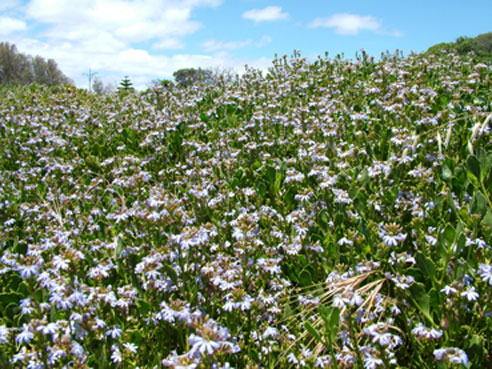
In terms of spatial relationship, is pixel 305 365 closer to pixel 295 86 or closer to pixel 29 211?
pixel 29 211

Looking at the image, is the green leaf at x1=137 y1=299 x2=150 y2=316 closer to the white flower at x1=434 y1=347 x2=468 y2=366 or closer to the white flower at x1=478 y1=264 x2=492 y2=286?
the white flower at x1=434 y1=347 x2=468 y2=366

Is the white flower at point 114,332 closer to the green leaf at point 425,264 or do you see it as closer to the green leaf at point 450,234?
the green leaf at point 425,264

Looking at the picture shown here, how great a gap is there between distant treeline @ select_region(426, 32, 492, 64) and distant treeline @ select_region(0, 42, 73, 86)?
26.1 metres

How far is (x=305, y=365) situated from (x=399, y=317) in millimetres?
821

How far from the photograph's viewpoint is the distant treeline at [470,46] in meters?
10.8

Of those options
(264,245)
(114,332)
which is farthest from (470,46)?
(114,332)

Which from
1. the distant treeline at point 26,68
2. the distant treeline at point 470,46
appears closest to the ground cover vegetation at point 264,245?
the distant treeline at point 470,46

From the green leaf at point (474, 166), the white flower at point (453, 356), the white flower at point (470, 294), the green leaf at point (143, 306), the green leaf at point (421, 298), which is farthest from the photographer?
the green leaf at point (474, 166)

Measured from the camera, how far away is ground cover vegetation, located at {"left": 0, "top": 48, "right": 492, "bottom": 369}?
7.95 feet

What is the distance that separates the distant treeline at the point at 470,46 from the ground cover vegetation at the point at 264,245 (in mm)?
4915

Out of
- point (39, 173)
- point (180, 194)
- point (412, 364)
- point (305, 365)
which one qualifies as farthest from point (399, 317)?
point (39, 173)

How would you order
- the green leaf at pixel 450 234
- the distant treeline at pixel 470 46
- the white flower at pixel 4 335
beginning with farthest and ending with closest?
the distant treeline at pixel 470 46 → the green leaf at pixel 450 234 → the white flower at pixel 4 335

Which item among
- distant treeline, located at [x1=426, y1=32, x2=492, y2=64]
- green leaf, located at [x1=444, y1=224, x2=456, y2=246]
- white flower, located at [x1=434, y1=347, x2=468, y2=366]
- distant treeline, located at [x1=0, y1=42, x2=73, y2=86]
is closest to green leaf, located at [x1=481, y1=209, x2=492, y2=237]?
green leaf, located at [x1=444, y1=224, x2=456, y2=246]

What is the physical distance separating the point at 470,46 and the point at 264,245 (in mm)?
10737
